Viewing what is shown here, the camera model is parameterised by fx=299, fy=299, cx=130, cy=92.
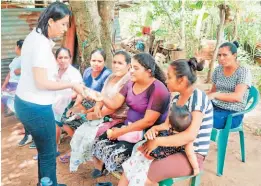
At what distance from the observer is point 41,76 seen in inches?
86.2

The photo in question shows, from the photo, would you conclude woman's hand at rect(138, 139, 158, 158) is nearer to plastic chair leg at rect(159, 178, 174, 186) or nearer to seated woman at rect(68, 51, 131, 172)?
plastic chair leg at rect(159, 178, 174, 186)

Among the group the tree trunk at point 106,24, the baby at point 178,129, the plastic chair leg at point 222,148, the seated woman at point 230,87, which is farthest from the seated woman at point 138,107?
the tree trunk at point 106,24

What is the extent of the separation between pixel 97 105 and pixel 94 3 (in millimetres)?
1562

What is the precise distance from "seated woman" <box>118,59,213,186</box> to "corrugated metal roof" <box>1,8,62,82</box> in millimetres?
3541

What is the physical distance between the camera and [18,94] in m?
2.34

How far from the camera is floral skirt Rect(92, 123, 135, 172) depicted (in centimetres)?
257

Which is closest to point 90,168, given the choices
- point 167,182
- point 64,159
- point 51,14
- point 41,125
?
point 64,159

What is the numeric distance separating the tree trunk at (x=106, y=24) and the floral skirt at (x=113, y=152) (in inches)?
69.1

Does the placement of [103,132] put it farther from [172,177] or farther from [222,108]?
[222,108]

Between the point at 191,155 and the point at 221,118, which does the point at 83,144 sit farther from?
the point at 221,118

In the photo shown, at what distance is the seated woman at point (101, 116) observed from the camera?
2.89 m

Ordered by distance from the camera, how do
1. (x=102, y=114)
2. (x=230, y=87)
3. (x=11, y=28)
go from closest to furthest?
1. (x=102, y=114)
2. (x=230, y=87)
3. (x=11, y=28)

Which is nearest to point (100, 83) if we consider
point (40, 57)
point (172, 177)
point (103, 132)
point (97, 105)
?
point (97, 105)

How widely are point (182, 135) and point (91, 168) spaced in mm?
1676
